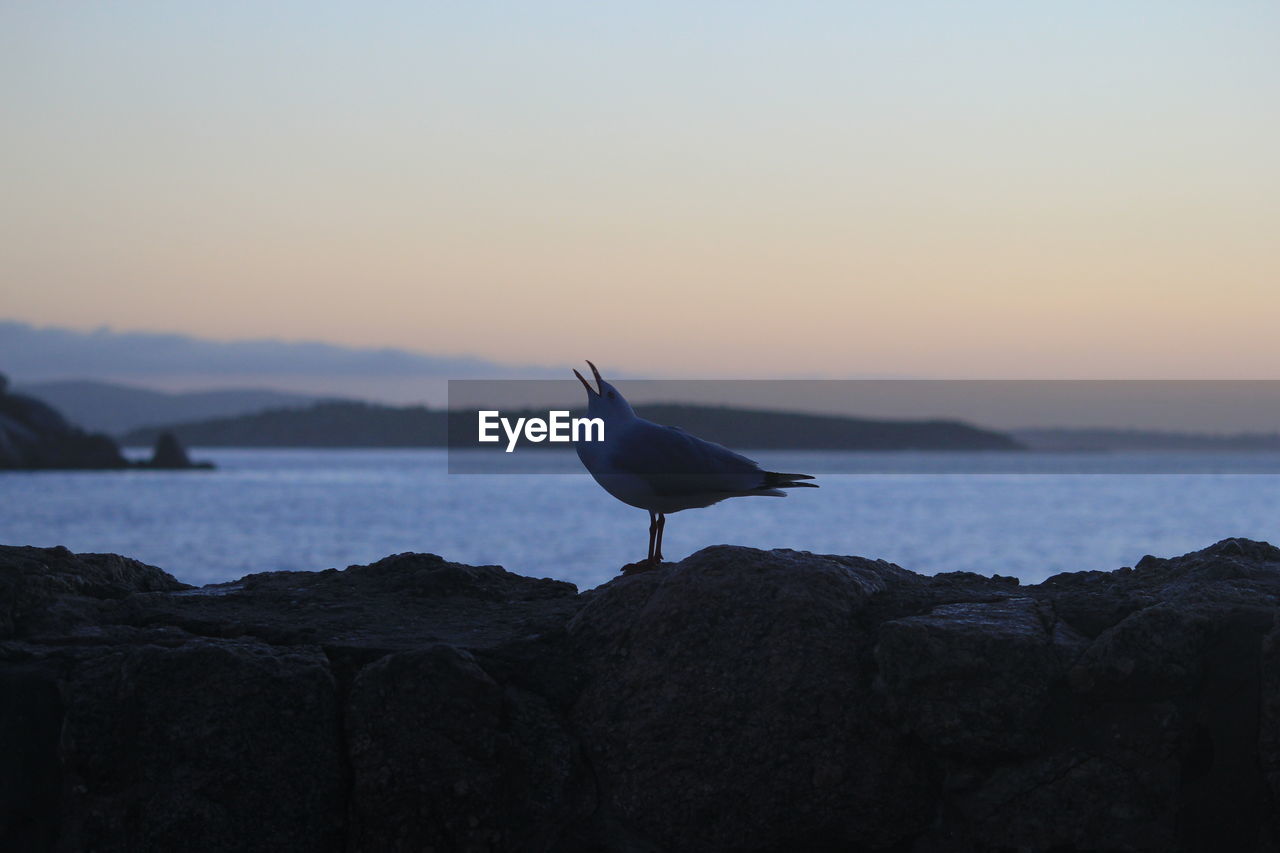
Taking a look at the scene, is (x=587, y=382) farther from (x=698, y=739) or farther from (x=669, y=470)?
(x=698, y=739)

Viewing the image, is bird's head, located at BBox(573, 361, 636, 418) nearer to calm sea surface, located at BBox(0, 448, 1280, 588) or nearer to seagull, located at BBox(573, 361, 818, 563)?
seagull, located at BBox(573, 361, 818, 563)

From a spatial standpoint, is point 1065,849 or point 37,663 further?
point 37,663

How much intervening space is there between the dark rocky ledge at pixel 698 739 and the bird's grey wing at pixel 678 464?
1.18 metres

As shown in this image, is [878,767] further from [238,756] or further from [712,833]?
[238,756]

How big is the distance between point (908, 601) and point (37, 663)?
2730 millimetres

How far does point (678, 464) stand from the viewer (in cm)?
503

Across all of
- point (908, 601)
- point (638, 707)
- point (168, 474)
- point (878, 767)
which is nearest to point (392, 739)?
point (638, 707)

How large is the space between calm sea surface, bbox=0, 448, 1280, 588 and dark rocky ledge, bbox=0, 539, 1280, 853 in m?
23.4

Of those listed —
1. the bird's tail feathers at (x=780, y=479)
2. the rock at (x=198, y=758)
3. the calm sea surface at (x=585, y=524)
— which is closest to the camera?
→ the rock at (x=198, y=758)

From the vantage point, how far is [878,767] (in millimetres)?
3652

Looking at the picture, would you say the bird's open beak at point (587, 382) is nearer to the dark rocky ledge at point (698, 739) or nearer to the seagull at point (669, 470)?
the seagull at point (669, 470)

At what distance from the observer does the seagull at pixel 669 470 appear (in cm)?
504

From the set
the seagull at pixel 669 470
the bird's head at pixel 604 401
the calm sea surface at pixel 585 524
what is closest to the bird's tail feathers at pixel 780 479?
the seagull at pixel 669 470

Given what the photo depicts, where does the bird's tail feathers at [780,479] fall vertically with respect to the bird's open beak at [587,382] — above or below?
below
